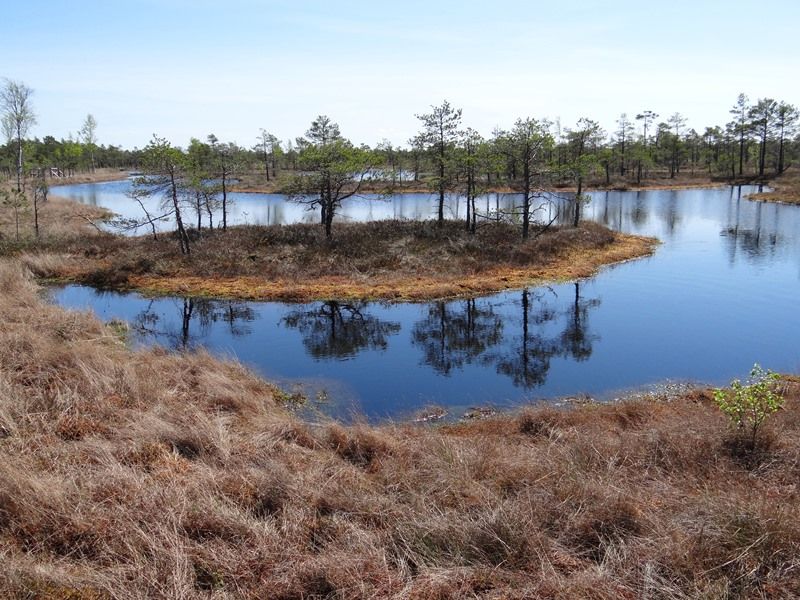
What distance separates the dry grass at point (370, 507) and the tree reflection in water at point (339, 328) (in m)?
7.04

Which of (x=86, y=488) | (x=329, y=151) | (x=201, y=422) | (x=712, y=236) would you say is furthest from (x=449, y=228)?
(x=86, y=488)

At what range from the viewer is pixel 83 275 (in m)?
26.5

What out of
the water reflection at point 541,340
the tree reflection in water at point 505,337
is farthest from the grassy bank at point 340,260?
the water reflection at point 541,340

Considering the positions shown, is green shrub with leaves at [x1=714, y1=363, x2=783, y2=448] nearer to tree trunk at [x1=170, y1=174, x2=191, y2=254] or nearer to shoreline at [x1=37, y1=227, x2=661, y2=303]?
shoreline at [x1=37, y1=227, x2=661, y2=303]

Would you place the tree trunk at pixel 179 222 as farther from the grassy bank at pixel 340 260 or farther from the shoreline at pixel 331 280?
the shoreline at pixel 331 280

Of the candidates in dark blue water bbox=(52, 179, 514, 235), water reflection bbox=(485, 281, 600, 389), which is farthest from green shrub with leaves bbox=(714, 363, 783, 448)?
dark blue water bbox=(52, 179, 514, 235)

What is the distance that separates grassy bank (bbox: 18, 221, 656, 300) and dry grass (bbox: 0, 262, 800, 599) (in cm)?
1364

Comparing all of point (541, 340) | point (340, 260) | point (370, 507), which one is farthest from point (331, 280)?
point (370, 507)

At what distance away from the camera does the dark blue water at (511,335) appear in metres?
14.0

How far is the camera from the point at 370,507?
6.45 m

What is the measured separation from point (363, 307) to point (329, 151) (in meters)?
12.0

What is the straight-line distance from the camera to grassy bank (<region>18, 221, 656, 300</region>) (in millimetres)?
23875

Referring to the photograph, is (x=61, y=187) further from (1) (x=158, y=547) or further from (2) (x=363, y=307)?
(1) (x=158, y=547)

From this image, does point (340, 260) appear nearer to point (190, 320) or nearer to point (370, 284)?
point (370, 284)
